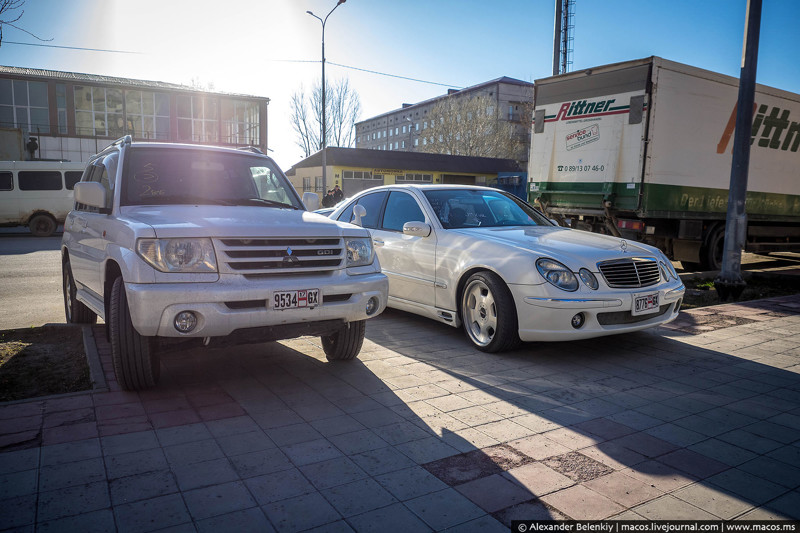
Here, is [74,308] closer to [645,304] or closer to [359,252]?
[359,252]

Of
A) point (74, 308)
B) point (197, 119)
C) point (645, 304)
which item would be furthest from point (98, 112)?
point (645, 304)

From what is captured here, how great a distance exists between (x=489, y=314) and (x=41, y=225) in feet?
64.5

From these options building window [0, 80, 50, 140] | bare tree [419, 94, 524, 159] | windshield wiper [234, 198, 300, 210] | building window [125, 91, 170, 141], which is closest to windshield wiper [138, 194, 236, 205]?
windshield wiper [234, 198, 300, 210]

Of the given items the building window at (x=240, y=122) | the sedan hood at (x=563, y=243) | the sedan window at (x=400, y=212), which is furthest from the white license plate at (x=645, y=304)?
the building window at (x=240, y=122)

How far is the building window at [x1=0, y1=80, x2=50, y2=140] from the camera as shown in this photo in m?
34.3

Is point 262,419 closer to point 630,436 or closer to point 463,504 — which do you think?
point 463,504

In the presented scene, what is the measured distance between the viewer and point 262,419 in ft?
11.7

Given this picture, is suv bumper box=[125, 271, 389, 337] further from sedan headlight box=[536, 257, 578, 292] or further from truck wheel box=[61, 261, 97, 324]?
truck wheel box=[61, 261, 97, 324]

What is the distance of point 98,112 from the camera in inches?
1436

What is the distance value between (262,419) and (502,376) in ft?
6.46

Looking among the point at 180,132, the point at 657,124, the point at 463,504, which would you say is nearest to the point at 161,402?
the point at 463,504

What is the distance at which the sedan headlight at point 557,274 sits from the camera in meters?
4.80

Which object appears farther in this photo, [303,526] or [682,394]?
[682,394]

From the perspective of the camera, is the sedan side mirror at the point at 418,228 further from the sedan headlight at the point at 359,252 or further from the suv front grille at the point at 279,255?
the suv front grille at the point at 279,255
